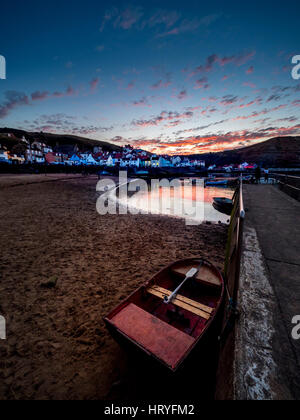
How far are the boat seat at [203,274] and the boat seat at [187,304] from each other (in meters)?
0.86

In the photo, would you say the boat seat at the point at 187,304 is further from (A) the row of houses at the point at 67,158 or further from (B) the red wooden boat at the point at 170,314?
(A) the row of houses at the point at 67,158

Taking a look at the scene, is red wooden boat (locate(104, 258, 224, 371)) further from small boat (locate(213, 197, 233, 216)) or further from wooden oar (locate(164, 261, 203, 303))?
small boat (locate(213, 197, 233, 216))

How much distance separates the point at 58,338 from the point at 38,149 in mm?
119383

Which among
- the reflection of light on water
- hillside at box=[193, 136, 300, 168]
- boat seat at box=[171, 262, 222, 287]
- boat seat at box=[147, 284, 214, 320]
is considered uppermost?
hillside at box=[193, 136, 300, 168]

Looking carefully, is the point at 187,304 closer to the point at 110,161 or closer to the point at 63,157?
the point at 110,161

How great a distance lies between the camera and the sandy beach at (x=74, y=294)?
3.07 m

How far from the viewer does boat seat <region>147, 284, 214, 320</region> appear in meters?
3.55

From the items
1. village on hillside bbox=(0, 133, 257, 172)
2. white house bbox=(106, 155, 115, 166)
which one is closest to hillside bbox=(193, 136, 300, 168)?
village on hillside bbox=(0, 133, 257, 172)

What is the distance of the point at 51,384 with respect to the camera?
9.84 feet

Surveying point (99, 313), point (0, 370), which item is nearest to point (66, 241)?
point (99, 313)

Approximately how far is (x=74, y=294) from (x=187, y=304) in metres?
3.40

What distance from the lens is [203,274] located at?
4.88 metres

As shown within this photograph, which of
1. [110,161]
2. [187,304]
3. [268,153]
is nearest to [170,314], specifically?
[187,304]

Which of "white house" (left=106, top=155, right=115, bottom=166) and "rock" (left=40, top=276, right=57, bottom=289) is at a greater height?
"white house" (left=106, top=155, right=115, bottom=166)
